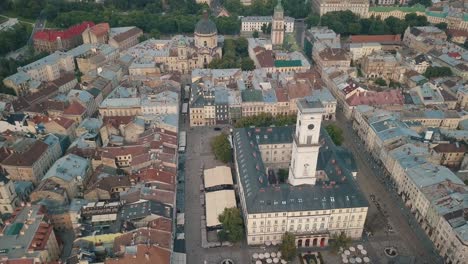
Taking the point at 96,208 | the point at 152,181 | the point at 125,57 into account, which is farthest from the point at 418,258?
the point at 125,57

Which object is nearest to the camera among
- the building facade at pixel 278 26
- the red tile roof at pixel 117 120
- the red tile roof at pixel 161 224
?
the red tile roof at pixel 161 224

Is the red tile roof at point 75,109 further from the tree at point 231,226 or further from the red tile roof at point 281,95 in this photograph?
the red tile roof at point 281,95

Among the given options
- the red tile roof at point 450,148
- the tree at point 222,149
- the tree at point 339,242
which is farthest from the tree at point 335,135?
the tree at point 339,242

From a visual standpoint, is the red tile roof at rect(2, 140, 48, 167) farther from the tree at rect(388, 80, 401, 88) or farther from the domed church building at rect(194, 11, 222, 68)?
the tree at rect(388, 80, 401, 88)

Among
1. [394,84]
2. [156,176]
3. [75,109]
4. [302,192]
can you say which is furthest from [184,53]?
[302,192]

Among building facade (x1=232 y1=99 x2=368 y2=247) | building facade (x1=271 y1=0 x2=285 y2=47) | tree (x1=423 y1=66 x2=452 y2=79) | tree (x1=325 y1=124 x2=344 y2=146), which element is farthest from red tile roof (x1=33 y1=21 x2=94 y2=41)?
tree (x1=423 y1=66 x2=452 y2=79)

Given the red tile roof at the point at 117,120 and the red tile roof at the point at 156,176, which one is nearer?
the red tile roof at the point at 156,176

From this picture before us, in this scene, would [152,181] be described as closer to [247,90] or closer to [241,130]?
[241,130]
